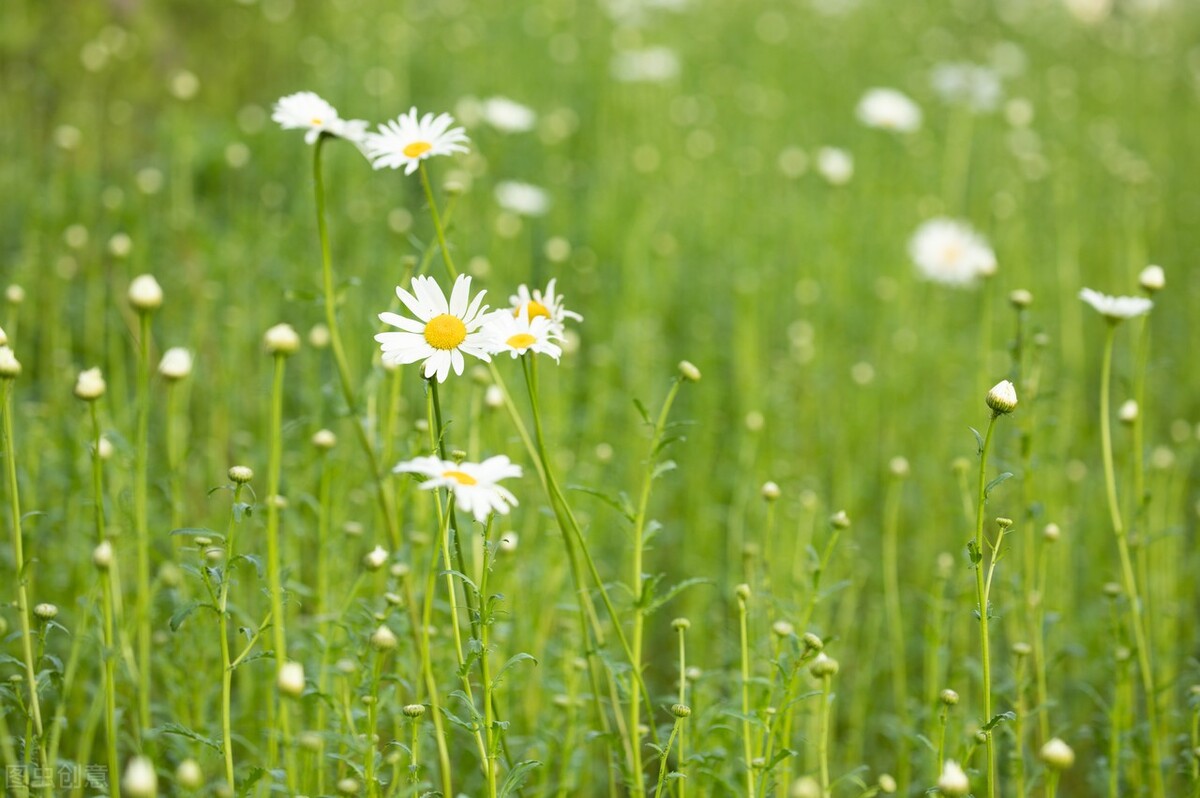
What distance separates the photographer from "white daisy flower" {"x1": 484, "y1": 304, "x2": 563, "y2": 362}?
1.52 meters

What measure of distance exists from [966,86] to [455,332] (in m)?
4.53

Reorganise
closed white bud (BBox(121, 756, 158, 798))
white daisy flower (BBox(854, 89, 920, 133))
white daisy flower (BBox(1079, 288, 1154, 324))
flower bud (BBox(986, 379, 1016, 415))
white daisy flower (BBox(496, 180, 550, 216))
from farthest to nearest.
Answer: white daisy flower (BBox(854, 89, 920, 133))
white daisy flower (BBox(496, 180, 550, 216))
white daisy flower (BBox(1079, 288, 1154, 324))
flower bud (BBox(986, 379, 1016, 415))
closed white bud (BBox(121, 756, 158, 798))

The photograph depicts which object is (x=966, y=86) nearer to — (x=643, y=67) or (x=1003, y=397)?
(x=643, y=67)

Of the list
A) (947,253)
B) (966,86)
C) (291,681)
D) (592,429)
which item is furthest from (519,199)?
(966,86)

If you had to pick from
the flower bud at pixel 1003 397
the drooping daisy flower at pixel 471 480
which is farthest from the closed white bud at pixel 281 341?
the flower bud at pixel 1003 397

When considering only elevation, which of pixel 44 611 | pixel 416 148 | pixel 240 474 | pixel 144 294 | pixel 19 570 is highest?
pixel 416 148

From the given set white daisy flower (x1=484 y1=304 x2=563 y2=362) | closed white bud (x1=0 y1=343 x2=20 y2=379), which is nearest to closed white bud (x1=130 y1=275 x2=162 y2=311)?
closed white bud (x1=0 y1=343 x2=20 y2=379)

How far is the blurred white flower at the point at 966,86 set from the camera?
5.26 m

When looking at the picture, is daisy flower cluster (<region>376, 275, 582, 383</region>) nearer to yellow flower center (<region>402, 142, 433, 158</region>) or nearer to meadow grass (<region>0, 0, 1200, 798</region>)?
meadow grass (<region>0, 0, 1200, 798</region>)

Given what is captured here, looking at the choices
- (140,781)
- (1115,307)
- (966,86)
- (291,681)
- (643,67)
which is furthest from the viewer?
(966,86)

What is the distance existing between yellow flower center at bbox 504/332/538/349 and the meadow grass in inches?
1.3

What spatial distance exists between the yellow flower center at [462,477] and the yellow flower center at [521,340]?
0.73ft

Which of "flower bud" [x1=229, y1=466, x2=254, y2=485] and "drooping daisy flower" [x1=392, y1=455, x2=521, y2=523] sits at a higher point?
"drooping daisy flower" [x1=392, y1=455, x2=521, y2=523]

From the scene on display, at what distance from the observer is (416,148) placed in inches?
70.8
